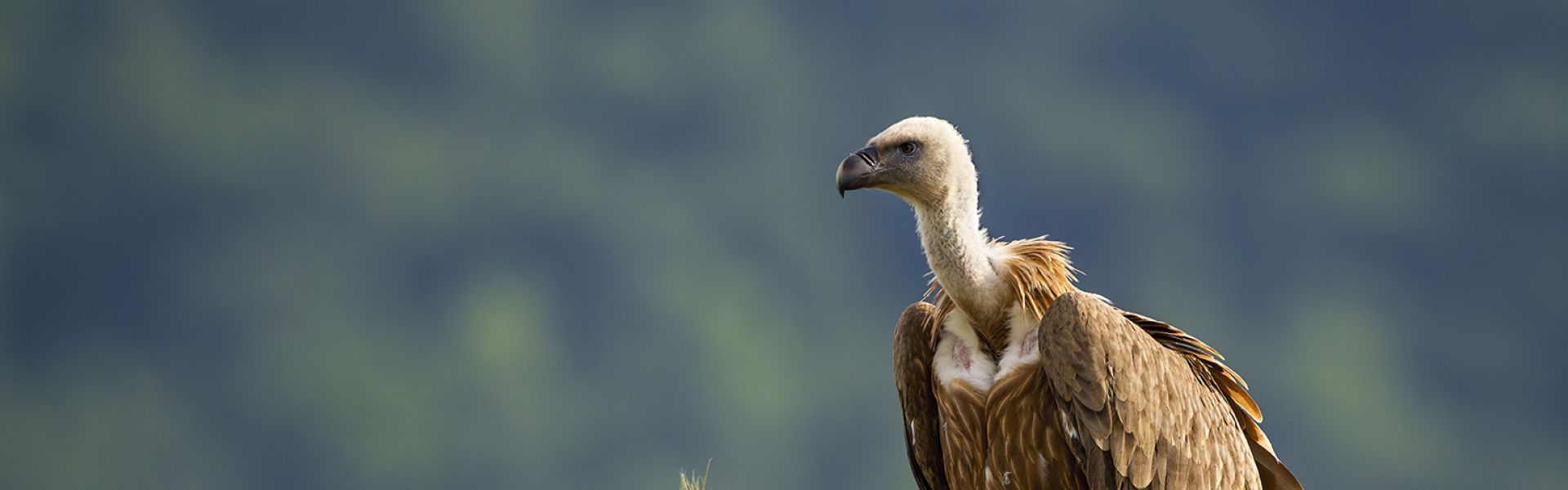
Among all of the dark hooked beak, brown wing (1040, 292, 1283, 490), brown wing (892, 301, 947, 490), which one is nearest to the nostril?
the dark hooked beak

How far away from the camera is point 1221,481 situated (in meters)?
4.28

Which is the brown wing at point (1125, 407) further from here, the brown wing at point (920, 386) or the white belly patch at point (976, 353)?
the brown wing at point (920, 386)

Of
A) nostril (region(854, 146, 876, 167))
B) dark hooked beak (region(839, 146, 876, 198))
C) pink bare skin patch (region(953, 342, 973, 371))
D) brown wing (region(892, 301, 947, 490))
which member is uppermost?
nostril (region(854, 146, 876, 167))

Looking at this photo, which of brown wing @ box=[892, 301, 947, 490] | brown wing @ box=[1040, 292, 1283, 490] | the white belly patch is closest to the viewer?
brown wing @ box=[1040, 292, 1283, 490]

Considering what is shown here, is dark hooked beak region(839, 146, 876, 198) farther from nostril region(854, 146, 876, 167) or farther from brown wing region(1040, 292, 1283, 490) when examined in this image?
brown wing region(1040, 292, 1283, 490)

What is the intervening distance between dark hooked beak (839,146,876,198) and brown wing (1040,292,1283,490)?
2.29 ft

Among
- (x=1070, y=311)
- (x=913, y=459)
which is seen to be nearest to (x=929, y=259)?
(x=1070, y=311)

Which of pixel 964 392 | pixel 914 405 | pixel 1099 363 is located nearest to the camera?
pixel 1099 363

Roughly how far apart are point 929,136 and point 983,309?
55 centimetres

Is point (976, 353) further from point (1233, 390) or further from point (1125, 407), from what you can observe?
point (1233, 390)

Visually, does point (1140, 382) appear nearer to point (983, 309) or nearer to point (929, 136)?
point (983, 309)

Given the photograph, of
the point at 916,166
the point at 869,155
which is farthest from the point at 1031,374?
the point at 869,155

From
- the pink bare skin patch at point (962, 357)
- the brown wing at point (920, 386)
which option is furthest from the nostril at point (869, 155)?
the pink bare skin patch at point (962, 357)

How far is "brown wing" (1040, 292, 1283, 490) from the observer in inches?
159
